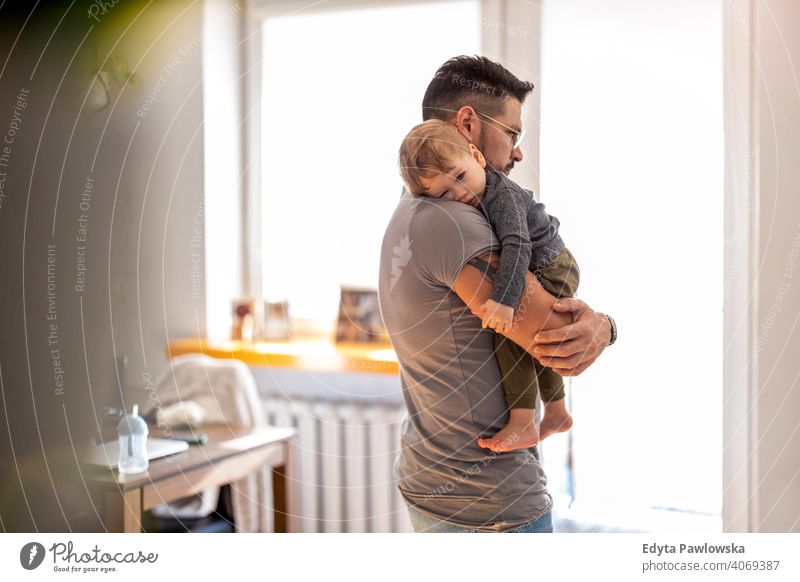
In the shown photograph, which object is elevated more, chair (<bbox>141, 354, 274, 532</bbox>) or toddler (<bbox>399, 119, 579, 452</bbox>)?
toddler (<bbox>399, 119, 579, 452</bbox>)

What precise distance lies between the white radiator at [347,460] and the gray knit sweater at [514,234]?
2.10ft

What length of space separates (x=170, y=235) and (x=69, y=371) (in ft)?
0.80

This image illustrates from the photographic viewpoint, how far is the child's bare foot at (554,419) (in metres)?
0.91

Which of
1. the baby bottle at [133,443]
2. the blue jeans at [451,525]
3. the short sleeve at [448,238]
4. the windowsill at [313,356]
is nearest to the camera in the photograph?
the short sleeve at [448,238]

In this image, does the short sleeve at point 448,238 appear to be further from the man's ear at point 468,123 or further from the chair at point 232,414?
the chair at point 232,414

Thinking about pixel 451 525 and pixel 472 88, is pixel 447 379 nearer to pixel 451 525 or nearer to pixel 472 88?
pixel 451 525

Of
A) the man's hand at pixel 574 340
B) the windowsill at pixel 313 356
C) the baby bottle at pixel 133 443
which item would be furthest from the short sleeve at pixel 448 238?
the baby bottle at pixel 133 443

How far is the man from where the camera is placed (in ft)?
2.55

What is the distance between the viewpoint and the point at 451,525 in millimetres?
883

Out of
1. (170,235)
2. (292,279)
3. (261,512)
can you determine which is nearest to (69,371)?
(170,235)

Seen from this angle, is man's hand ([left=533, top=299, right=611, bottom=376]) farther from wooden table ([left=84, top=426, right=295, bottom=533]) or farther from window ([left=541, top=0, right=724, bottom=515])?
wooden table ([left=84, top=426, right=295, bottom=533])

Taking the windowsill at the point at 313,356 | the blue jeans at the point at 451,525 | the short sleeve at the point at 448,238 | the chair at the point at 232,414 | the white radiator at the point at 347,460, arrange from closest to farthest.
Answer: the short sleeve at the point at 448,238
the blue jeans at the point at 451,525
the windowsill at the point at 313,356
the chair at the point at 232,414
the white radiator at the point at 347,460

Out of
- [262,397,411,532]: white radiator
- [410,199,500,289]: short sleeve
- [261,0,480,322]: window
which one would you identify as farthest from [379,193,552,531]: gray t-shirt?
[262,397,411,532]: white radiator

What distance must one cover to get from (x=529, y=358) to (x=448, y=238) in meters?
0.18
